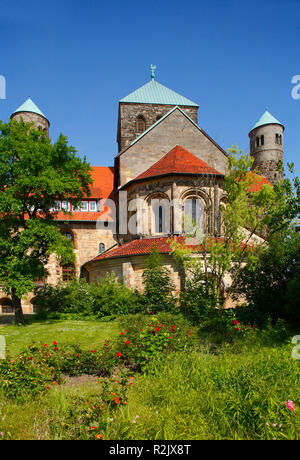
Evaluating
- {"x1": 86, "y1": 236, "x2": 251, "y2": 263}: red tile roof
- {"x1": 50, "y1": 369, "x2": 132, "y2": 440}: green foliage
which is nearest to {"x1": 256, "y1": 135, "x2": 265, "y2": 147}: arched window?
{"x1": 86, "y1": 236, "x2": 251, "y2": 263}: red tile roof

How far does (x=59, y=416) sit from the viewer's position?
5.31 meters

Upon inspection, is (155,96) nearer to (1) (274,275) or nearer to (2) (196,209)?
(2) (196,209)

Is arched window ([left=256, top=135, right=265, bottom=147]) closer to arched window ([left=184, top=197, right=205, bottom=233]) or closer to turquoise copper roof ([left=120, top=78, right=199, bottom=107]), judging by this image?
turquoise copper roof ([left=120, top=78, right=199, bottom=107])

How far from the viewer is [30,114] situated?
3566 centimetres

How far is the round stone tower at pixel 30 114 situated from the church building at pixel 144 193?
11 centimetres

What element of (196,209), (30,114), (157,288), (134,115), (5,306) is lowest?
(5,306)

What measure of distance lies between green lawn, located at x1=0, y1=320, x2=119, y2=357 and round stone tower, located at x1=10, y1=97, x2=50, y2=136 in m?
26.1

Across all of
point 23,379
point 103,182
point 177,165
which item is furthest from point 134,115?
point 23,379

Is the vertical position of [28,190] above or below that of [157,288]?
above

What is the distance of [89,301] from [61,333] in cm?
435

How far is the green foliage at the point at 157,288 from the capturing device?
1662cm

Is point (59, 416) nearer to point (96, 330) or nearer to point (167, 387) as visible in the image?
point (167, 387)

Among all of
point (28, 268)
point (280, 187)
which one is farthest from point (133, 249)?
point (280, 187)
